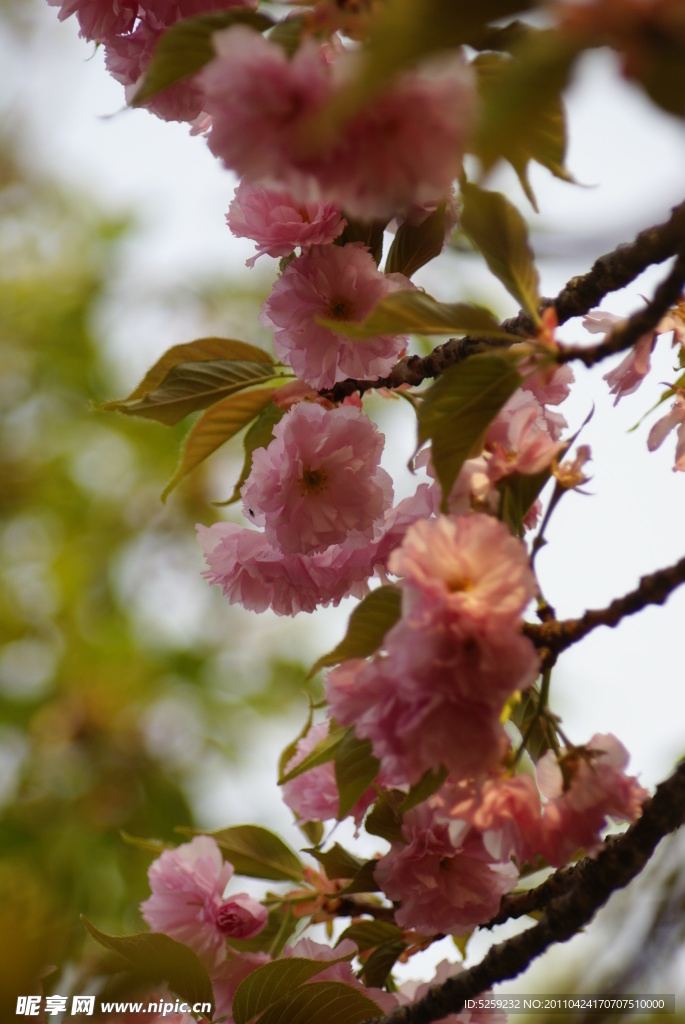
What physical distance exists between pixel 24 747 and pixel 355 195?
2975 mm

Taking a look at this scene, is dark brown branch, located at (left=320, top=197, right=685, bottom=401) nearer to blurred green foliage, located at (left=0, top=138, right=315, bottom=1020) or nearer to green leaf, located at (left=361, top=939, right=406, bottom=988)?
green leaf, located at (left=361, top=939, right=406, bottom=988)

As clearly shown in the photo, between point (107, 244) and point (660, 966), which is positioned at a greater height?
point (107, 244)

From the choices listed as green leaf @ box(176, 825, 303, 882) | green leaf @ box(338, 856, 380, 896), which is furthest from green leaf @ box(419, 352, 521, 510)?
green leaf @ box(176, 825, 303, 882)

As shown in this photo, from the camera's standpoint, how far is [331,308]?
2.30 ft

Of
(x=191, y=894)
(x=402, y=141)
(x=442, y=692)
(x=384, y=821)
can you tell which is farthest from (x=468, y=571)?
(x=191, y=894)

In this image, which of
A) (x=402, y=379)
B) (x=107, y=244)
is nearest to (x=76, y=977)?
(x=402, y=379)

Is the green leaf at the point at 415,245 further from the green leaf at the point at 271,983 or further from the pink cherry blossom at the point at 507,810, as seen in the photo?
the green leaf at the point at 271,983

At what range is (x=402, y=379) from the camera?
0.74 metres

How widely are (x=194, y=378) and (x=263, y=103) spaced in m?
0.40

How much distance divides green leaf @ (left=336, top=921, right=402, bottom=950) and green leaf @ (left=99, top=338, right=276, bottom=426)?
17.9 inches

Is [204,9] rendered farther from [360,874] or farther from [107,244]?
[107,244]

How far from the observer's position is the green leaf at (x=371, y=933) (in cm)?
77

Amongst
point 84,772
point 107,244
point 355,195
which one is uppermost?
point 107,244

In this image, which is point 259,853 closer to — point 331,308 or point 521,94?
A: point 331,308
